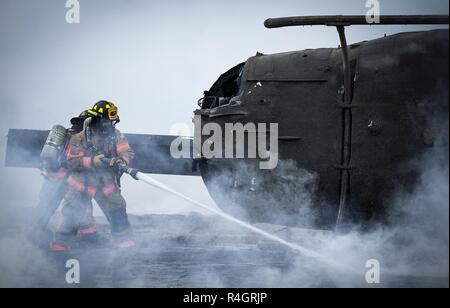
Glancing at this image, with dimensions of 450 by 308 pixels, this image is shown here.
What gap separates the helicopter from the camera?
4.43 metres

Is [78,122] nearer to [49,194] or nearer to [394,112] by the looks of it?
[49,194]

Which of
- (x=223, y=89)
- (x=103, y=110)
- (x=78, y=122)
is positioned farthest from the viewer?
(x=78, y=122)

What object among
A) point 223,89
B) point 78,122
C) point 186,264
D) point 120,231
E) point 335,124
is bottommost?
point 186,264

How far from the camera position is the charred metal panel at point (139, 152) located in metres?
6.53

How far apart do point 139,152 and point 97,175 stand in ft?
2.48

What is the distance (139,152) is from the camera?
7.02 metres

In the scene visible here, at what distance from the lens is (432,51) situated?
4438 millimetres

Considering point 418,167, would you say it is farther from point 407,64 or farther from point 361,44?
point 361,44

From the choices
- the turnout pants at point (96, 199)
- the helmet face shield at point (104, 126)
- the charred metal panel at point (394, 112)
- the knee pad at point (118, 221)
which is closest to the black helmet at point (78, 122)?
the helmet face shield at point (104, 126)

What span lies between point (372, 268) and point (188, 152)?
9.16 ft

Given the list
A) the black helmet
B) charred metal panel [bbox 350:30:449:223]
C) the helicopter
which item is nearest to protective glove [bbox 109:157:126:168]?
the black helmet

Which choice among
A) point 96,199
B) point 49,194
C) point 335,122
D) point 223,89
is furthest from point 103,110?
point 335,122

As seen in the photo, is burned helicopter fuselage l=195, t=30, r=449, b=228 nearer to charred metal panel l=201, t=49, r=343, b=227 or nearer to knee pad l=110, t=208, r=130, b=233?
charred metal panel l=201, t=49, r=343, b=227
